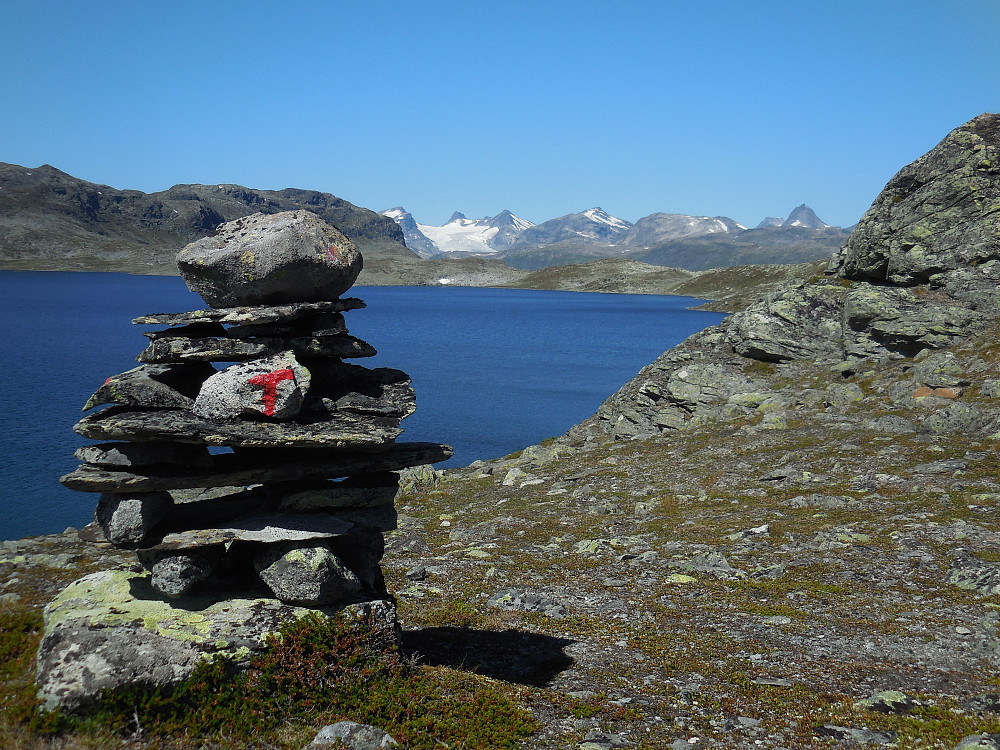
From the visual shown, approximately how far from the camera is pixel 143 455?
467 inches

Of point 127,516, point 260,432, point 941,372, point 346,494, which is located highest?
point 260,432

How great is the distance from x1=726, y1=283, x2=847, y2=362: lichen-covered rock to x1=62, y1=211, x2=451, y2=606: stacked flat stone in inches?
1312

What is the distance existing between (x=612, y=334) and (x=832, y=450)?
125m

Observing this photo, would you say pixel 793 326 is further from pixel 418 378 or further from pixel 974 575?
pixel 418 378

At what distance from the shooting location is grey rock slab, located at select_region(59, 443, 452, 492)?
11.4 m

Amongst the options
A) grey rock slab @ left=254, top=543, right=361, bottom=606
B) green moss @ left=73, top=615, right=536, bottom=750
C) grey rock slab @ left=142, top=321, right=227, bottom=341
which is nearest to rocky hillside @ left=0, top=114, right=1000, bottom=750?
green moss @ left=73, top=615, right=536, bottom=750

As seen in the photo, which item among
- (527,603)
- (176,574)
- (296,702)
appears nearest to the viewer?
(296,702)

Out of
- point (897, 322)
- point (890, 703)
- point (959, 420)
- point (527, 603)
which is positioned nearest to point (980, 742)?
point (890, 703)

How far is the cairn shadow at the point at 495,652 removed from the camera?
44.3ft

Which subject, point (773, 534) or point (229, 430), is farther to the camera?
point (773, 534)

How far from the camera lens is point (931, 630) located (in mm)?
14430

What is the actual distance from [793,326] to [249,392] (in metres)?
38.4

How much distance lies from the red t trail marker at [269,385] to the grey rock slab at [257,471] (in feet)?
4.29

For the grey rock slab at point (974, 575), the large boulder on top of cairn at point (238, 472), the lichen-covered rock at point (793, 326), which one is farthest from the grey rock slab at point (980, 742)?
the lichen-covered rock at point (793, 326)
